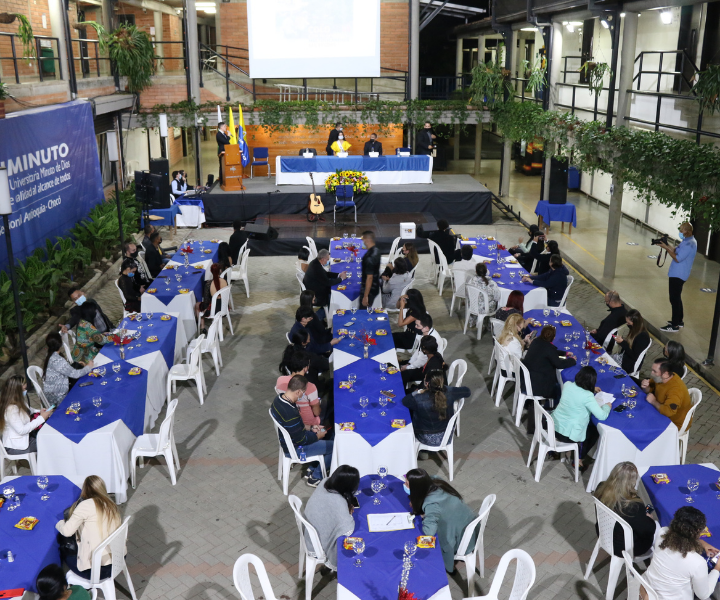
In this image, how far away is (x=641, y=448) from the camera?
6.21 m

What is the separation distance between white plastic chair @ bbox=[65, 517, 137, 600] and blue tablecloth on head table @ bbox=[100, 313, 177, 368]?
290 cm

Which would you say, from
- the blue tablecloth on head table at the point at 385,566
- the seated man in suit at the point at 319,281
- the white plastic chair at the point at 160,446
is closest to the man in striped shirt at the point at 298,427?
the white plastic chair at the point at 160,446

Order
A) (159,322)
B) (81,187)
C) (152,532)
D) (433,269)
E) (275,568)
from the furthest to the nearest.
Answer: (81,187)
(433,269)
(159,322)
(152,532)
(275,568)

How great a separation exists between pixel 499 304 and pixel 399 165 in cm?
865

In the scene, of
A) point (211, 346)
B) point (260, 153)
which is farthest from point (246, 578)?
point (260, 153)

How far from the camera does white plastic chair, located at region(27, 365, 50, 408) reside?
23.4ft

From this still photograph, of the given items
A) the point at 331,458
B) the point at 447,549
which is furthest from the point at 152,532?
the point at 447,549

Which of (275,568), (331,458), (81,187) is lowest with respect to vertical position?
(275,568)

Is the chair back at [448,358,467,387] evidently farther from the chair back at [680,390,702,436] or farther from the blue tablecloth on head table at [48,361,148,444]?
the blue tablecloth on head table at [48,361,148,444]

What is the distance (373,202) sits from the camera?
1678 cm

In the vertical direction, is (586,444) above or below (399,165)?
below

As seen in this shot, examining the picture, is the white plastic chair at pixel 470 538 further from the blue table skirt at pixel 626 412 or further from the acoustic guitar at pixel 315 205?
the acoustic guitar at pixel 315 205

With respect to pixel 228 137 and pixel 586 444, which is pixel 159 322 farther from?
pixel 228 137

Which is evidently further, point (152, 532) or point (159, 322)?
point (159, 322)
